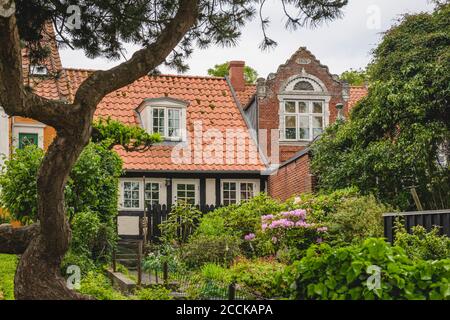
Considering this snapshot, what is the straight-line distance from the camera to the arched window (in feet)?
92.5

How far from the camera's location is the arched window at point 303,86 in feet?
92.5

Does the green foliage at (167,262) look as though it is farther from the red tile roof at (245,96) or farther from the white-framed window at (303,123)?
the red tile roof at (245,96)

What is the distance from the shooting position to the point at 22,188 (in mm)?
13367

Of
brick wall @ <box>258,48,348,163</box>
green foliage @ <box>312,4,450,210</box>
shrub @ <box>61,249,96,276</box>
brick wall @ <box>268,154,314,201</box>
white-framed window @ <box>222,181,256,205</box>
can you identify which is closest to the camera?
shrub @ <box>61,249,96,276</box>

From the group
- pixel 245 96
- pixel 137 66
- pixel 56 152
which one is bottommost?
pixel 56 152

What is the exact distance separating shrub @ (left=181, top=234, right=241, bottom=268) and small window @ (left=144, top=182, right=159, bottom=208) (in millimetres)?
10170

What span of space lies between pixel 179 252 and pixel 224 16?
6.32 meters

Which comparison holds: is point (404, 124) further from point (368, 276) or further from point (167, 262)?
point (368, 276)

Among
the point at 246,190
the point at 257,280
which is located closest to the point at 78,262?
Result: the point at 257,280

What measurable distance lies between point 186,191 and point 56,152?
57.8 feet

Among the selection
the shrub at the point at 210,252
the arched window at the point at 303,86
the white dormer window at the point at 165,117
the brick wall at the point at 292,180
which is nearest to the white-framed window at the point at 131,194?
the white dormer window at the point at 165,117

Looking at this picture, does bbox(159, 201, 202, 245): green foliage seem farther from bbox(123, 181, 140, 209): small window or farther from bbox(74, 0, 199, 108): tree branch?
bbox(74, 0, 199, 108): tree branch

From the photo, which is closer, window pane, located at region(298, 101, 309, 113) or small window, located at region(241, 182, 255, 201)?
small window, located at region(241, 182, 255, 201)

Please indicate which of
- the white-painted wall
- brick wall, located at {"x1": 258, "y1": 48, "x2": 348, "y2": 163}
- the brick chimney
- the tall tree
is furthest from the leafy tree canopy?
the brick chimney
